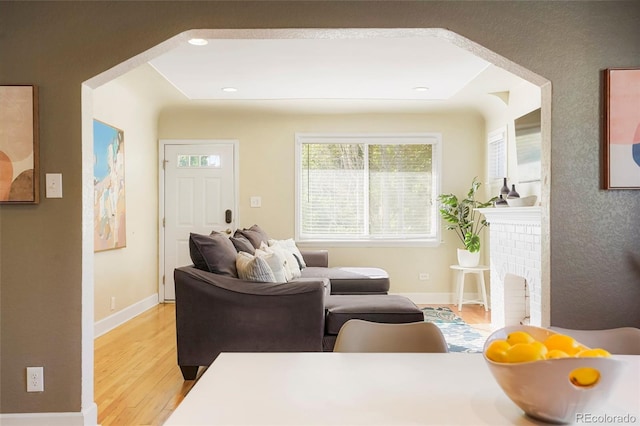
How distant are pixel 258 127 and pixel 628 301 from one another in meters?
4.78

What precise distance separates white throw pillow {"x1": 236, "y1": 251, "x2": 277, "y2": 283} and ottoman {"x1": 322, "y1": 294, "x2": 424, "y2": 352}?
1.59 feet

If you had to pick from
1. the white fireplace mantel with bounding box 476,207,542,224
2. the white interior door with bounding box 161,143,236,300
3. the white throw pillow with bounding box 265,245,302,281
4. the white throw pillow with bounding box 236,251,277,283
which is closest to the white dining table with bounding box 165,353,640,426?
the white throw pillow with bounding box 236,251,277,283

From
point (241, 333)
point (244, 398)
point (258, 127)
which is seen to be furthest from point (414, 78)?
point (244, 398)

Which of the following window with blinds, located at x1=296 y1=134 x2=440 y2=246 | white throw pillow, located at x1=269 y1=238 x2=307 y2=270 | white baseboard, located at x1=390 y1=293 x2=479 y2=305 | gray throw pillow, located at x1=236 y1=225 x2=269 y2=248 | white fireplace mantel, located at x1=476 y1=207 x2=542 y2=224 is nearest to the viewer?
white fireplace mantel, located at x1=476 y1=207 x2=542 y2=224

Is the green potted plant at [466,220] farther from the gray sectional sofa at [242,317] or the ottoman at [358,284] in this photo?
the gray sectional sofa at [242,317]

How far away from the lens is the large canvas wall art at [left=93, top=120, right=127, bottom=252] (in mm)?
4656

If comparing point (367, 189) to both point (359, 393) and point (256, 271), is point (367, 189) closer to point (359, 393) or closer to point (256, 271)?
point (256, 271)

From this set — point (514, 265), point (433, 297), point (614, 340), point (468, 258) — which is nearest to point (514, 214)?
point (514, 265)

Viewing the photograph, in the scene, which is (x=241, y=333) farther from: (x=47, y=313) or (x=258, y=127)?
(x=258, y=127)

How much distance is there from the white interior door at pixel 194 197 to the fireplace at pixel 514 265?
10.3ft

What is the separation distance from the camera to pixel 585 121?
265 centimetres

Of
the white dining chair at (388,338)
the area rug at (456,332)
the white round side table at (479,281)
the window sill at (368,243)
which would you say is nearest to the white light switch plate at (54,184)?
the white dining chair at (388,338)

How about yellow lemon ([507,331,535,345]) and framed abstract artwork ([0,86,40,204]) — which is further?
framed abstract artwork ([0,86,40,204])

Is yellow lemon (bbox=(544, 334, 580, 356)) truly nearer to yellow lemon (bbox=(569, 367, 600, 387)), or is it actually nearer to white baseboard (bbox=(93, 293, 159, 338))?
yellow lemon (bbox=(569, 367, 600, 387))
